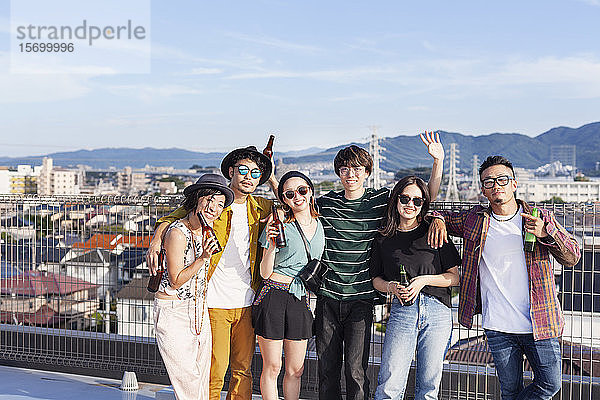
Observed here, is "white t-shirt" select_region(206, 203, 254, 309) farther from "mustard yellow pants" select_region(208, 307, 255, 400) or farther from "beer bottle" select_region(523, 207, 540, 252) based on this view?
"beer bottle" select_region(523, 207, 540, 252)

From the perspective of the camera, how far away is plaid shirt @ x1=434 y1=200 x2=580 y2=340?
10.3 ft

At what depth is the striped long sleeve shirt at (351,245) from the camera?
344 cm

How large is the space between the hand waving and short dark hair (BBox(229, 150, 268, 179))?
3.11ft

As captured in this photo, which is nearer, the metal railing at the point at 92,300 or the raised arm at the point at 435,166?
the raised arm at the point at 435,166

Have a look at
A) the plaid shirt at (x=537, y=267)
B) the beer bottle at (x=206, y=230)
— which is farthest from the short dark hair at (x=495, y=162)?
the beer bottle at (x=206, y=230)

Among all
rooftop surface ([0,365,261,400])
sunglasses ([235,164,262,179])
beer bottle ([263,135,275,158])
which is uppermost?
beer bottle ([263,135,275,158])

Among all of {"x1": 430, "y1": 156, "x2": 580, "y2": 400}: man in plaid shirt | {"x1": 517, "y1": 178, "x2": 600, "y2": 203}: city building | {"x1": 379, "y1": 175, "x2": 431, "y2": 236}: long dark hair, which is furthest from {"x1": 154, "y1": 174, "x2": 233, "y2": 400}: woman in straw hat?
{"x1": 517, "y1": 178, "x2": 600, "y2": 203}: city building

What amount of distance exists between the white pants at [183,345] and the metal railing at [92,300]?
1229 mm

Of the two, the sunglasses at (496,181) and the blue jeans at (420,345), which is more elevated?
the sunglasses at (496,181)

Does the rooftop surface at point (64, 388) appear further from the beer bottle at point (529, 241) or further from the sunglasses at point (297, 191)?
Result: the beer bottle at point (529, 241)

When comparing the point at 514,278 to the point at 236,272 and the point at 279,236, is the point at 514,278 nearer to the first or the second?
the point at 279,236

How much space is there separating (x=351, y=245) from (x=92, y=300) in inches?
106

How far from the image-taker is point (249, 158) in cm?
357

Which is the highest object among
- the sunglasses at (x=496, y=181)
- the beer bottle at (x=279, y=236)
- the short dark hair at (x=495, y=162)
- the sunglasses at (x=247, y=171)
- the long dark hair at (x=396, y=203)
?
the short dark hair at (x=495, y=162)
